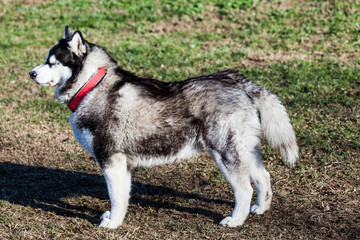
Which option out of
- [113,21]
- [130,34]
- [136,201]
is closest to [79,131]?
[136,201]

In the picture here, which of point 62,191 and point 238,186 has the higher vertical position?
point 238,186

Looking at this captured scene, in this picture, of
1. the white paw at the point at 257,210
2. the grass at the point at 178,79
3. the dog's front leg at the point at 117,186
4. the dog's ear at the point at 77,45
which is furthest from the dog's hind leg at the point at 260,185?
the dog's ear at the point at 77,45

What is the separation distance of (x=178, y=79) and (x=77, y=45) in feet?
16.1

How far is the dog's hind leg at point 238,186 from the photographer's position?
4.68 m

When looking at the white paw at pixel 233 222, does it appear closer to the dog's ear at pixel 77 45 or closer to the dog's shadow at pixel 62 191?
the dog's shadow at pixel 62 191

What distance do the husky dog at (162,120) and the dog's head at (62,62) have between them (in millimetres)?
10

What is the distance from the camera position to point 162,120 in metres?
4.78

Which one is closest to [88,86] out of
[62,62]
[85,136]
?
[62,62]

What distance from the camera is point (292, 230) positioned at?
473cm

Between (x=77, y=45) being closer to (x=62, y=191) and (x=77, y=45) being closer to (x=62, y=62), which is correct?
(x=62, y=62)

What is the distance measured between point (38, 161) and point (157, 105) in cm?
307

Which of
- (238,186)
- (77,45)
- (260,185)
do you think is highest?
(77,45)

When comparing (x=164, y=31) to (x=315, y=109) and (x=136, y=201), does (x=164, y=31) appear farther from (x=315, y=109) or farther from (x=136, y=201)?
(x=136, y=201)

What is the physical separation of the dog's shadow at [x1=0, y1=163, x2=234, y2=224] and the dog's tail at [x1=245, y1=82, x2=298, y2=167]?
3.26ft
